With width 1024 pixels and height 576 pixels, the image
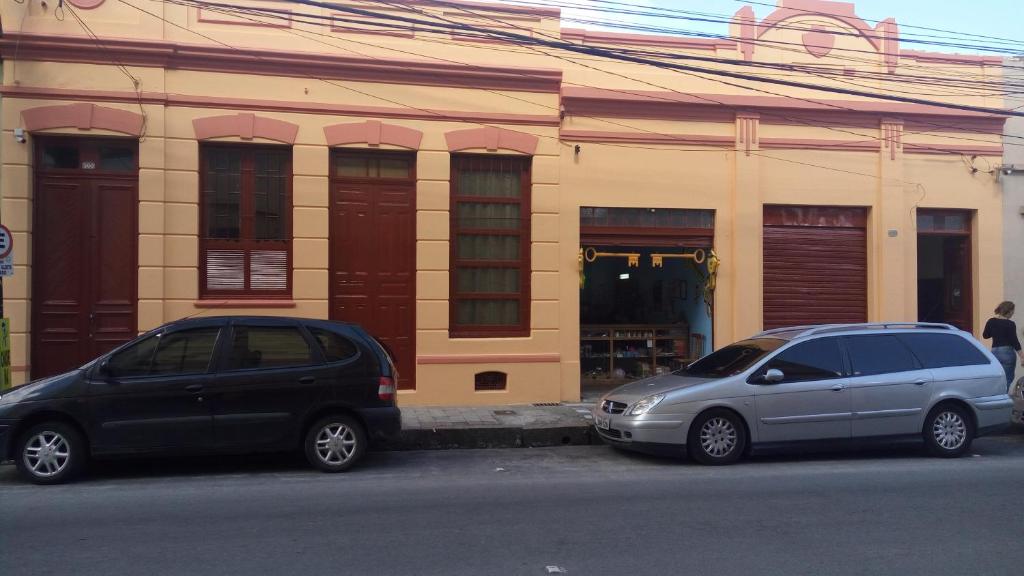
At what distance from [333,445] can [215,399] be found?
1311mm

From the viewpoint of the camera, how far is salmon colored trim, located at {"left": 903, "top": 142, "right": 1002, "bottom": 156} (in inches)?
564

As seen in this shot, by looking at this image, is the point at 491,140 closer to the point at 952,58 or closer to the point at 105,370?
the point at 105,370

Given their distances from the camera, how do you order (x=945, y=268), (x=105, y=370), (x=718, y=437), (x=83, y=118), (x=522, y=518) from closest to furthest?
(x=522, y=518)
(x=105, y=370)
(x=718, y=437)
(x=83, y=118)
(x=945, y=268)

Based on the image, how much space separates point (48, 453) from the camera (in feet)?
25.6

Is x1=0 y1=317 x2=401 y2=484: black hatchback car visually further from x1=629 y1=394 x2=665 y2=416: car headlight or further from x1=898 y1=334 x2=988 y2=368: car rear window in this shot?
x1=898 y1=334 x2=988 y2=368: car rear window

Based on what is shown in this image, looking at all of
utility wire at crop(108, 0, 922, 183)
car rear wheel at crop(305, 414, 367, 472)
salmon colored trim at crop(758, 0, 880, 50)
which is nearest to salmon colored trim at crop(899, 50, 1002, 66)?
salmon colored trim at crop(758, 0, 880, 50)

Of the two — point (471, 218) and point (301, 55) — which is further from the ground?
point (301, 55)

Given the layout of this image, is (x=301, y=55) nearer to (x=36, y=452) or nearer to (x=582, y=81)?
(x=582, y=81)

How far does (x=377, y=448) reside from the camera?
10.1 metres

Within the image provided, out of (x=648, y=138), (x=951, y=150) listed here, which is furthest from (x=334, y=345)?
(x=951, y=150)

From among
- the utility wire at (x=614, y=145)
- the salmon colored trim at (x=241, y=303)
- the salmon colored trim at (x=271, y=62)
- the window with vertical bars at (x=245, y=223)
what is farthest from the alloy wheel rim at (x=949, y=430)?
the window with vertical bars at (x=245, y=223)

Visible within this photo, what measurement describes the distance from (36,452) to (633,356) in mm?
9988

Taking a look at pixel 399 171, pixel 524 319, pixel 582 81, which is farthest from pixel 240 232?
pixel 582 81

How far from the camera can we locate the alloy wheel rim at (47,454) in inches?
307
